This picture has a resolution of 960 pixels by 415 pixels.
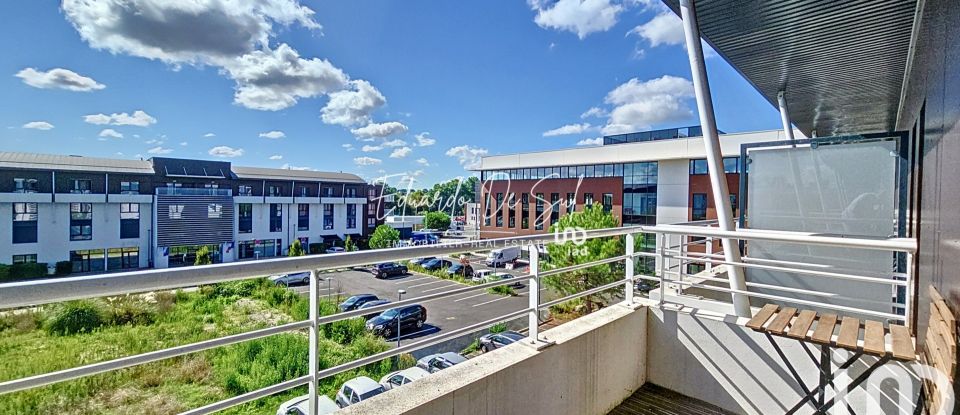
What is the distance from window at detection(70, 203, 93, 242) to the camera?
1284 cm

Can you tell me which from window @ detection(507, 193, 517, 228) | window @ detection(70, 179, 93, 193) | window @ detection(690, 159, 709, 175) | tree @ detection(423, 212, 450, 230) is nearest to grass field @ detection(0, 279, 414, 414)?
window @ detection(70, 179, 93, 193)

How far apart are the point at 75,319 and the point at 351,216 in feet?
83.8

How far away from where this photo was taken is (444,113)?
51.9 m

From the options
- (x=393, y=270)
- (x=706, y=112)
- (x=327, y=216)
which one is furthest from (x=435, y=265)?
(x=706, y=112)

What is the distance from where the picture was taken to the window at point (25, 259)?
12.4 meters

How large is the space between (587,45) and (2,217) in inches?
1147

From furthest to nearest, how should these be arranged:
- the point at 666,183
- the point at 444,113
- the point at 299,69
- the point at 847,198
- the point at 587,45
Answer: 1. the point at 444,113
2. the point at 299,69
3. the point at 587,45
4. the point at 666,183
5. the point at 847,198

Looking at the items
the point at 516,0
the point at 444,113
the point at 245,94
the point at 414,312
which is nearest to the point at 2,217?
the point at 414,312

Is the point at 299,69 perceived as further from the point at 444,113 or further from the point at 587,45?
the point at 587,45

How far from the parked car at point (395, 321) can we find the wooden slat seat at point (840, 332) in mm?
9359

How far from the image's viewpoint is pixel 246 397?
1.08 metres

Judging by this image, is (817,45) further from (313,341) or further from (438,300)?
(438,300)

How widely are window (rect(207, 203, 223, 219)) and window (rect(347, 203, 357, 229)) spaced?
964cm

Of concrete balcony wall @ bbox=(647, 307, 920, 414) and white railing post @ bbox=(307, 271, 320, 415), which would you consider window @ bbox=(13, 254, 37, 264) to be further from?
concrete balcony wall @ bbox=(647, 307, 920, 414)
